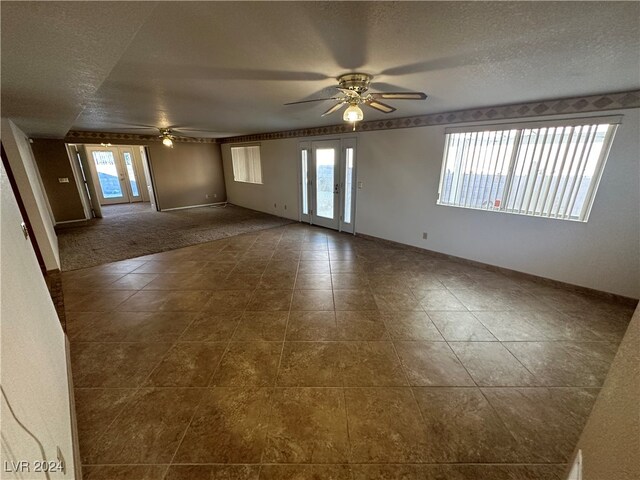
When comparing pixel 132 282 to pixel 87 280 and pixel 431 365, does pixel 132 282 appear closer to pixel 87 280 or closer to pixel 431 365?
pixel 87 280

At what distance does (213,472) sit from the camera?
128 centimetres

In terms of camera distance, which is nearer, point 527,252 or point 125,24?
point 125,24

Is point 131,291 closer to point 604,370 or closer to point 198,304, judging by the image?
point 198,304

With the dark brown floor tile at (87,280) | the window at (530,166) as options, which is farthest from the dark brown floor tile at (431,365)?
the dark brown floor tile at (87,280)

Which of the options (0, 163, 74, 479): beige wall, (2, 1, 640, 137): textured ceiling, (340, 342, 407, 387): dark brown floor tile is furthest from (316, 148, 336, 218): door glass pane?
(0, 163, 74, 479): beige wall

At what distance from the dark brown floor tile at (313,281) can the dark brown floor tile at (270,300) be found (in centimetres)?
22

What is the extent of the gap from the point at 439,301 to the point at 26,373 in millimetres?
3165

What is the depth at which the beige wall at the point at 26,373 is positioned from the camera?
702 millimetres

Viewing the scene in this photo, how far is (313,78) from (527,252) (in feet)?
11.4

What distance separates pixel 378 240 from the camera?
491cm

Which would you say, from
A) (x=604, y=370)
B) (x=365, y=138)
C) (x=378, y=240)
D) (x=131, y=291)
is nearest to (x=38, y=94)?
(x=131, y=291)

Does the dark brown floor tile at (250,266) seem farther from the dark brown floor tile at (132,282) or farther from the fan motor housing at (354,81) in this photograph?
the fan motor housing at (354,81)

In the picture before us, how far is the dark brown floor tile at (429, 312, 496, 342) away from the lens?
2256 mm

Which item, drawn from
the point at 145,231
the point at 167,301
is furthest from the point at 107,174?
the point at 167,301
